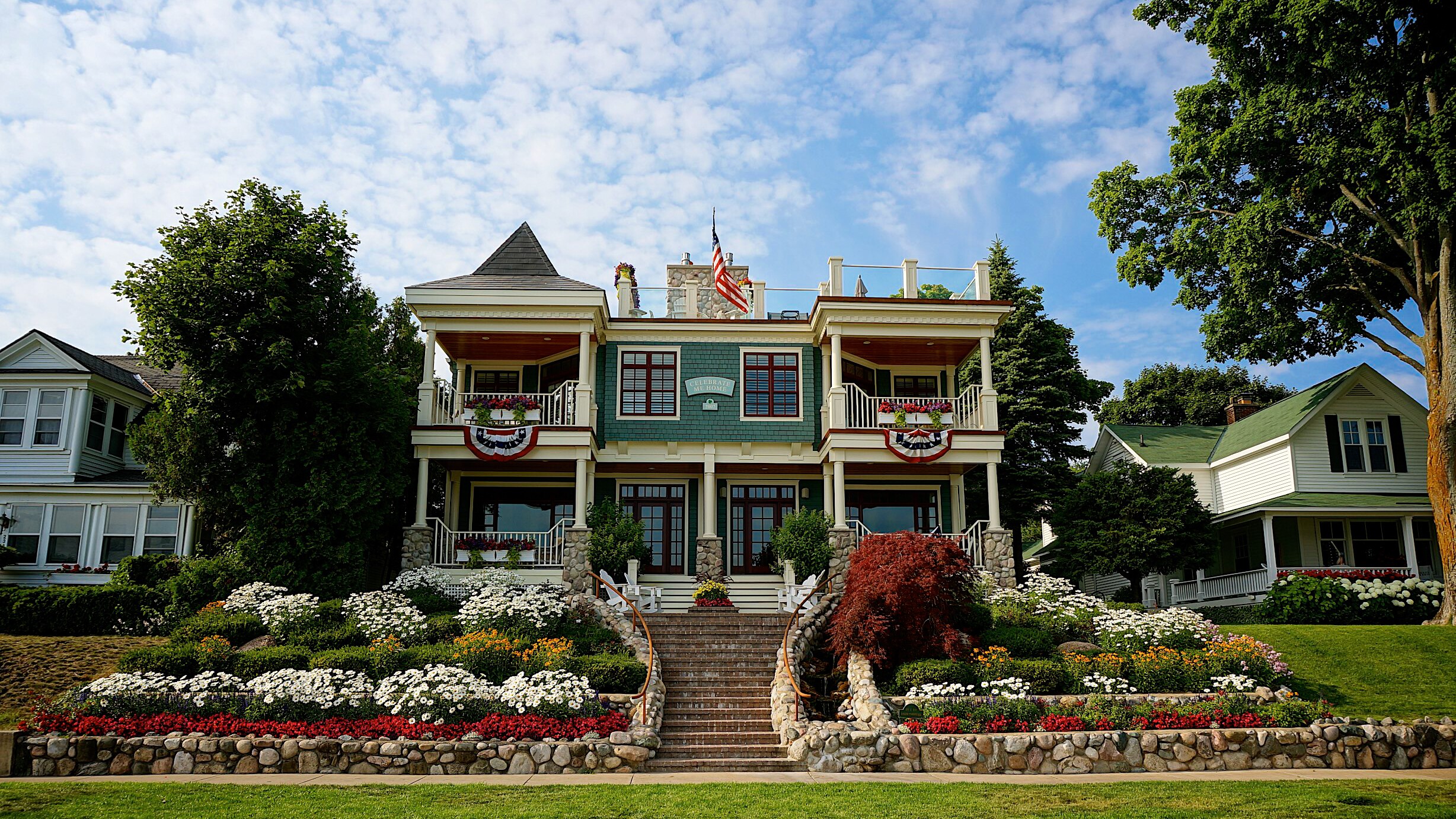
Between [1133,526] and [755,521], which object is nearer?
[1133,526]

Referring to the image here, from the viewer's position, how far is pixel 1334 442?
2420cm

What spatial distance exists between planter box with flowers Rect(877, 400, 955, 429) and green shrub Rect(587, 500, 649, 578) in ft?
19.9

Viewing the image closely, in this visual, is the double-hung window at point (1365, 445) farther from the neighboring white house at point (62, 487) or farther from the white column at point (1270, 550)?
the neighboring white house at point (62, 487)

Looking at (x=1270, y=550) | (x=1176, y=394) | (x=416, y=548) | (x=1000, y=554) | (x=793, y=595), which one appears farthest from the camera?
(x=1176, y=394)

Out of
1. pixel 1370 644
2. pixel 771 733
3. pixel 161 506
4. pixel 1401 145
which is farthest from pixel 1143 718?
pixel 161 506

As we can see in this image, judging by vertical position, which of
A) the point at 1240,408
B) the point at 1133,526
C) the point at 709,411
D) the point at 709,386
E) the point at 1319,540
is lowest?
the point at 1319,540

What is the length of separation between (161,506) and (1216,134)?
24361 millimetres

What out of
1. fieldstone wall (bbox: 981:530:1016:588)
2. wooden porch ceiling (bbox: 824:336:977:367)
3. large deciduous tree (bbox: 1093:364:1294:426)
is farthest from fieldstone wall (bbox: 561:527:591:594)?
large deciduous tree (bbox: 1093:364:1294:426)

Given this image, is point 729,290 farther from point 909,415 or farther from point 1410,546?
point 1410,546

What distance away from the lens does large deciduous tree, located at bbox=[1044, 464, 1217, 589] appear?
2258 cm

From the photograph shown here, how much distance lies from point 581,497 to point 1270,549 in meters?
15.9

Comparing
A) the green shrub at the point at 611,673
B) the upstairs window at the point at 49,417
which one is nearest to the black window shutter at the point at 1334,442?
the green shrub at the point at 611,673

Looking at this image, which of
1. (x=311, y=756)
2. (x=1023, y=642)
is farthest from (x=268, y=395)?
(x=1023, y=642)

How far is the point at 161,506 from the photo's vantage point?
21.2 m
